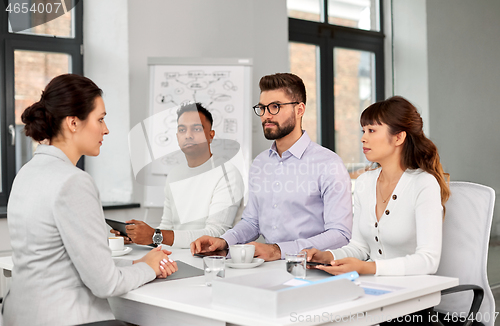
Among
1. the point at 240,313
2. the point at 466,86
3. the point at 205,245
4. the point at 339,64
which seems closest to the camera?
the point at 240,313

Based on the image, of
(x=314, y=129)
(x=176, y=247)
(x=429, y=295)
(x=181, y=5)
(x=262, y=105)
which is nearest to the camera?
(x=429, y=295)

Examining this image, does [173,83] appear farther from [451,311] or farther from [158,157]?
[451,311]

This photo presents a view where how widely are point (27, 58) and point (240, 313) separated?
3138 mm

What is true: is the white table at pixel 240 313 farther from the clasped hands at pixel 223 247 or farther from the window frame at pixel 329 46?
the window frame at pixel 329 46

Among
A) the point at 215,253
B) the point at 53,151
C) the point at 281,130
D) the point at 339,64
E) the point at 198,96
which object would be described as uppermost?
the point at 339,64

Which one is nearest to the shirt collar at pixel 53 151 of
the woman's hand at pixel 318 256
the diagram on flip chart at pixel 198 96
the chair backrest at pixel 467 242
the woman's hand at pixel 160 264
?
the woman's hand at pixel 160 264

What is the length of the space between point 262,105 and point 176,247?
0.80 m

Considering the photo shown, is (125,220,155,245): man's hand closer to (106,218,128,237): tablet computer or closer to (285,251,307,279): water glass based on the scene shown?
(106,218,128,237): tablet computer

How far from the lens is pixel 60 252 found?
150 cm

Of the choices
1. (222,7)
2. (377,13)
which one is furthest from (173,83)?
(377,13)

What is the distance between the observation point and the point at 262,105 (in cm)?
254

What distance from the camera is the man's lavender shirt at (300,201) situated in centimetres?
234

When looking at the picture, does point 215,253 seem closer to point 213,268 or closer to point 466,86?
Answer: point 213,268

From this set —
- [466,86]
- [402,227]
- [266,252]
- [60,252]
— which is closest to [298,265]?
[266,252]
